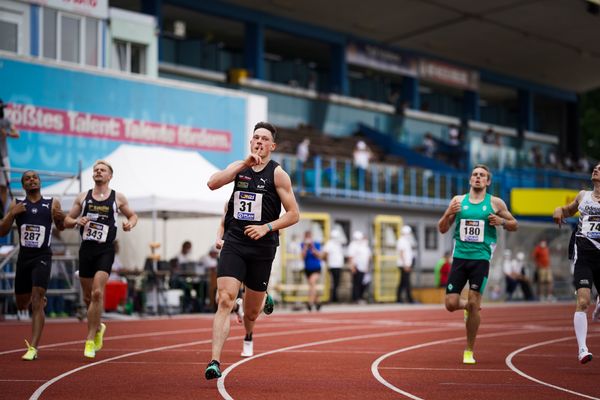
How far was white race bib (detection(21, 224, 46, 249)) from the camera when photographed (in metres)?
12.2

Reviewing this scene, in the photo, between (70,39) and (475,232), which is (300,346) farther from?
(70,39)

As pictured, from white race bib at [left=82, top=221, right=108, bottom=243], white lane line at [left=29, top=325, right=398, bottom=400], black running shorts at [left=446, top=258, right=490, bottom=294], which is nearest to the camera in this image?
white lane line at [left=29, top=325, right=398, bottom=400]

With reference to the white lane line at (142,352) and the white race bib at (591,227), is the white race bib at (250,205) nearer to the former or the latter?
the white lane line at (142,352)

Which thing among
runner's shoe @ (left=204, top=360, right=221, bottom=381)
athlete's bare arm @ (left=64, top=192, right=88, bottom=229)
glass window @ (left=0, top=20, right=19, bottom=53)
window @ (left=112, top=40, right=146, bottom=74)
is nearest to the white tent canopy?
glass window @ (left=0, top=20, right=19, bottom=53)

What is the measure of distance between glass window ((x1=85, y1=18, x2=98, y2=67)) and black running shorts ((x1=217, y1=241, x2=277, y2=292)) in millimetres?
20582

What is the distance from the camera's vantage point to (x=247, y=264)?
986cm

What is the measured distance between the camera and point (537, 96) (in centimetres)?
5869

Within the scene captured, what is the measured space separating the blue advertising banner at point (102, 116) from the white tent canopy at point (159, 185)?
90.6 inches

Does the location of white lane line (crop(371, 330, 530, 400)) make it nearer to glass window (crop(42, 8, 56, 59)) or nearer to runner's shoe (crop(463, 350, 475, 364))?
runner's shoe (crop(463, 350, 475, 364))

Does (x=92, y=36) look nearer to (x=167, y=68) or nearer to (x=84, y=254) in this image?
(x=167, y=68)

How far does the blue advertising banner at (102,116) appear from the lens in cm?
2567

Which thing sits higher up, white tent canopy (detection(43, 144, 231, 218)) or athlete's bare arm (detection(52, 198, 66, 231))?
white tent canopy (detection(43, 144, 231, 218))

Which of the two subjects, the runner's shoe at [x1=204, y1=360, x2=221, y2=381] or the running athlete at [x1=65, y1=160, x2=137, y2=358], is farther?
the running athlete at [x1=65, y1=160, x2=137, y2=358]

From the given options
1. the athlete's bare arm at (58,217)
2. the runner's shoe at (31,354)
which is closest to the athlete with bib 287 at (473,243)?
the athlete's bare arm at (58,217)
